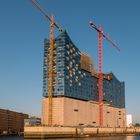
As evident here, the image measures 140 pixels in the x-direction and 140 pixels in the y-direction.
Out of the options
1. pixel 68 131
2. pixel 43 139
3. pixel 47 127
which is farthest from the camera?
pixel 68 131

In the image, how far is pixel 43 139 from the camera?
560ft

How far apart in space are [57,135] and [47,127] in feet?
28.1

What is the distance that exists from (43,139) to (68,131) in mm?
31276

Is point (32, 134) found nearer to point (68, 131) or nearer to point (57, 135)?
point (57, 135)

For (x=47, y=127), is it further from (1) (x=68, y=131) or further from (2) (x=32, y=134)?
(1) (x=68, y=131)

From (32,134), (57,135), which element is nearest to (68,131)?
(57,135)

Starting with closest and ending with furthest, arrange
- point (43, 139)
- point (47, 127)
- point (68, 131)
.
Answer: point (43, 139), point (47, 127), point (68, 131)

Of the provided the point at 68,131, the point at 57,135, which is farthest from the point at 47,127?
the point at 68,131

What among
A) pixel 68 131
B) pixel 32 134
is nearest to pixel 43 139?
pixel 32 134

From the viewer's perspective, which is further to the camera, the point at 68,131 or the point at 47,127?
the point at 68,131

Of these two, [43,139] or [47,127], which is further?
[47,127]

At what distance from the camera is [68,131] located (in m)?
199

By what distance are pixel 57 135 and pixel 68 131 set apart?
45.9ft

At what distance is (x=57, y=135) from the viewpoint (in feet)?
613
